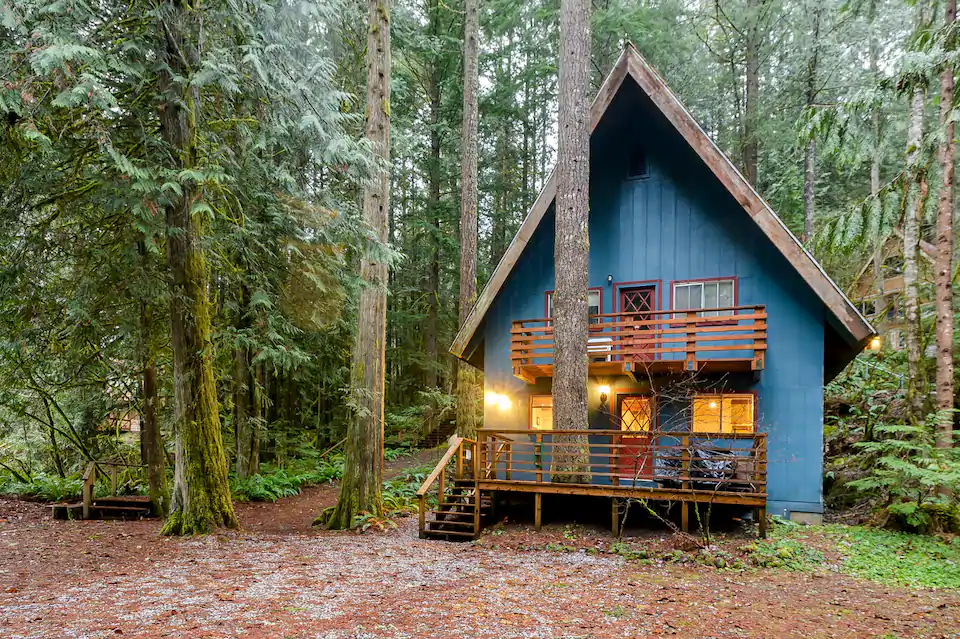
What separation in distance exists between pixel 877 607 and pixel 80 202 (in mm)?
11439

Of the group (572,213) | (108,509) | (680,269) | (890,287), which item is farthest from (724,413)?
(890,287)

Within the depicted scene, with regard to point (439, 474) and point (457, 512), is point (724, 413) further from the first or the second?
point (439, 474)

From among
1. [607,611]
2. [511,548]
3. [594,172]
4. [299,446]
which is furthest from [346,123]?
[299,446]

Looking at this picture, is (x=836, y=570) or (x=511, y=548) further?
(x=511, y=548)

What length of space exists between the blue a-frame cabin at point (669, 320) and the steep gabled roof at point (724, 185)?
3 cm

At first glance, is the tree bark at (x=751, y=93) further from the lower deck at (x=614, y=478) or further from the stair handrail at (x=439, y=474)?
the stair handrail at (x=439, y=474)

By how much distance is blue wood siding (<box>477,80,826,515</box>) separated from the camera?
11.0 meters

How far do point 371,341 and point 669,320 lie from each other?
5768mm

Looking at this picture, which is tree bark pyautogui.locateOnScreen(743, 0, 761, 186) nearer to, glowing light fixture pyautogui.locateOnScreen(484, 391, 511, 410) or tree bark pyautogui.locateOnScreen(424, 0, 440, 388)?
tree bark pyautogui.locateOnScreen(424, 0, 440, 388)

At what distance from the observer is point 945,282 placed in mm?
9109

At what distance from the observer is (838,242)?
938 centimetres

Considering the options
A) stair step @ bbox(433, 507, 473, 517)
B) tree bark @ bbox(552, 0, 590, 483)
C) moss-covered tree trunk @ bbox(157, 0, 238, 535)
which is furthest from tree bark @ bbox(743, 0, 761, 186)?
moss-covered tree trunk @ bbox(157, 0, 238, 535)

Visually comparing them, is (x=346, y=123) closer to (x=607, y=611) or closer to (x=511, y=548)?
(x=511, y=548)

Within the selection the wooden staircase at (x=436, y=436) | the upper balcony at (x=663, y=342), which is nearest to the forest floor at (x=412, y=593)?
the upper balcony at (x=663, y=342)
